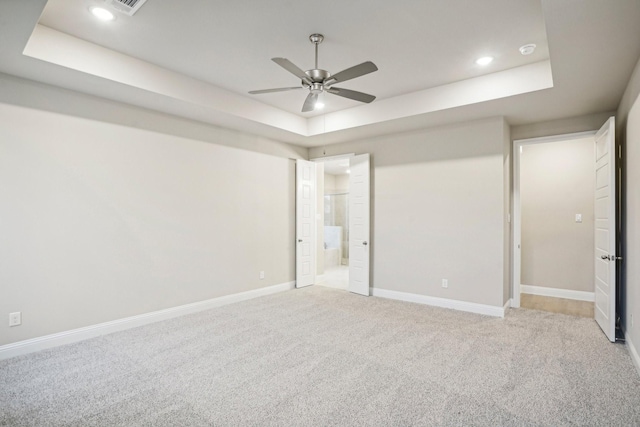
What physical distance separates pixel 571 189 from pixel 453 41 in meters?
3.62

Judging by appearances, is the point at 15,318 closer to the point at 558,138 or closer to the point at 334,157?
the point at 334,157

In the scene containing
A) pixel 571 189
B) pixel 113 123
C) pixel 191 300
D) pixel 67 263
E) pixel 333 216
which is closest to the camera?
pixel 67 263

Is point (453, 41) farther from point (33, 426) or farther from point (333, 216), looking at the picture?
point (333, 216)

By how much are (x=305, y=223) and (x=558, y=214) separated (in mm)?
4009

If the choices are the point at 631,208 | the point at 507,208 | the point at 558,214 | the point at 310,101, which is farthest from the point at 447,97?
the point at 558,214

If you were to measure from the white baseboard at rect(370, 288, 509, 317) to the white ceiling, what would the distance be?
2.42 m

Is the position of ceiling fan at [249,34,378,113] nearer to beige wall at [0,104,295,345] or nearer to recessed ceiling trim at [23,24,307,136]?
recessed ceiling trim at [23,24,307,136]

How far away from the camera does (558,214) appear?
17.2 ft

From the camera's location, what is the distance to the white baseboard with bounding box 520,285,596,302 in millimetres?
5008

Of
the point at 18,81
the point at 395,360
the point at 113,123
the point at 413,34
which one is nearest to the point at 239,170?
the point at 113,123

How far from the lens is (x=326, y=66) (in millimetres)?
3490

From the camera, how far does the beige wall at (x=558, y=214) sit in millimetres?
5051

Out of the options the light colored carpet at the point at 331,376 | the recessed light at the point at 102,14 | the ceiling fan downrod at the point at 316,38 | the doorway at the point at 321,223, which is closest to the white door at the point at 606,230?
the light colored carpet at the point at 331,376

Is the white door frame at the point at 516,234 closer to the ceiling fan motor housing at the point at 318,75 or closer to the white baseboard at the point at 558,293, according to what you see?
the white baseboard at the point at 558,293
